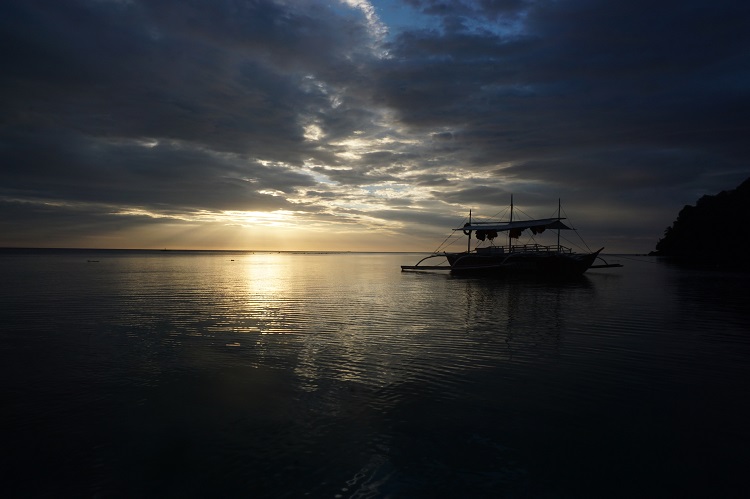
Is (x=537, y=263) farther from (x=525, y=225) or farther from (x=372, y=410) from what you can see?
(x=372, y=410)

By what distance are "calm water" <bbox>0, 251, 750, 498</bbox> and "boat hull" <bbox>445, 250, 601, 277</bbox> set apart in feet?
132

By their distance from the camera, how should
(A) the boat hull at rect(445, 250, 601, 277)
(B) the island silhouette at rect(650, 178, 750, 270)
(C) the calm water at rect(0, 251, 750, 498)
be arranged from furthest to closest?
(B) the island silhouette at rect(650, 178, 750, 270)
(A) the boat hull at rect(445, 250, 601, 277)
(C) the calm water at rect(0, 251, 750, 498)

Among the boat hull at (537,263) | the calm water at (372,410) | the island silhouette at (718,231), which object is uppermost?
the island silhouette at (718,231)

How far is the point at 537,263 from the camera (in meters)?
62.3

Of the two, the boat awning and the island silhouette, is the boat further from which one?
the island silhouette

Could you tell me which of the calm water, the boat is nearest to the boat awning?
the boat

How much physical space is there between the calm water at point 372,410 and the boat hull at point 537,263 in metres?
40.3

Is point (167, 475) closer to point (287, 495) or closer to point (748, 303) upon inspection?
point (287, 495)

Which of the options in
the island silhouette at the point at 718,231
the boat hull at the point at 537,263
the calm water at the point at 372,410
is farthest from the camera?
the island silhouette at the point at 718,231

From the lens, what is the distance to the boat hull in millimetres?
61125

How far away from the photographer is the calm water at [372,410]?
7359 mm

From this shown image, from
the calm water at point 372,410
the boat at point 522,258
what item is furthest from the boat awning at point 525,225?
the calm water at point 372,410

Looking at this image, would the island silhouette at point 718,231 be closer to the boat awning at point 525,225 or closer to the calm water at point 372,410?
the boat awning at point 525,225

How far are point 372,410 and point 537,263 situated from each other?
56886mm
